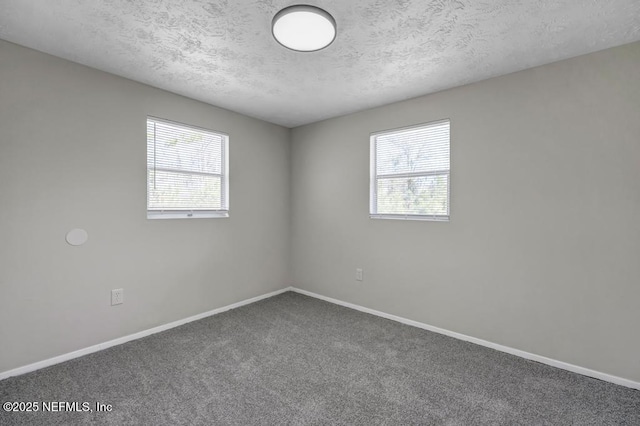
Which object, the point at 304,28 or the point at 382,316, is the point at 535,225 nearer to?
the point at 382,316

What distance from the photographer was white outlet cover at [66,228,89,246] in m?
2.42

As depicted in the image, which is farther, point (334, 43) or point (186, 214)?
point (186, 214)

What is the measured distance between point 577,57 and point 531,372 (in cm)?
245

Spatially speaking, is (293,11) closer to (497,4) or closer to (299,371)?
(497,4)

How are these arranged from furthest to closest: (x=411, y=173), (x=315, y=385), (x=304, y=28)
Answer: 1. (x=411, y=173)
2. (x=315, y=385)
3. (x=304, y=28)

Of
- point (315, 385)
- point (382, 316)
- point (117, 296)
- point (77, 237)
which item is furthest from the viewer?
point (382, 316)

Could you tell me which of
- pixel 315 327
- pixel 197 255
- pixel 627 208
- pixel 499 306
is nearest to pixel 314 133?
pixel 197 255

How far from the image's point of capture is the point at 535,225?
2.45m

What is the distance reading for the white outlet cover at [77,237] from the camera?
95.1 inches

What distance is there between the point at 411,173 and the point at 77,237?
3.17 m

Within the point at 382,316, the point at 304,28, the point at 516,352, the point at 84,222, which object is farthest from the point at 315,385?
the point at 304,28

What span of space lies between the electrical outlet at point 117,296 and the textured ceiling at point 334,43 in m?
1.96

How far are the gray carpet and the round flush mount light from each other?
2.38 meters

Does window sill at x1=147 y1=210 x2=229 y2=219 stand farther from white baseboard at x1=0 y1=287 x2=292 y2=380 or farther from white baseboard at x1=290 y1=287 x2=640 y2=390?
white baseboard at x1=290 y1=287 x2=640 y2=390
